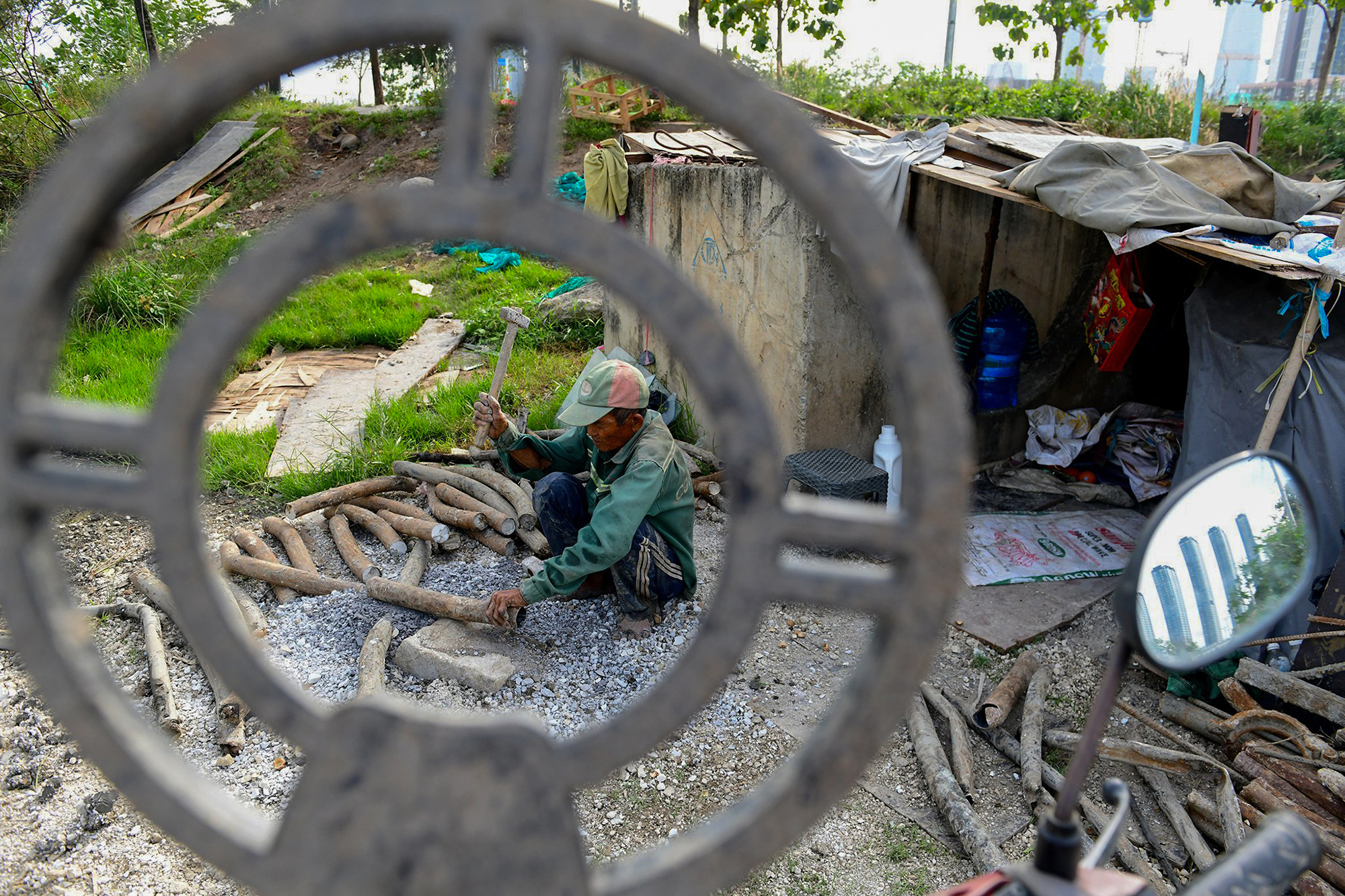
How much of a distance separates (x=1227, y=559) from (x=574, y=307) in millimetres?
7759

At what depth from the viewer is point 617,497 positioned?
3.88 meters

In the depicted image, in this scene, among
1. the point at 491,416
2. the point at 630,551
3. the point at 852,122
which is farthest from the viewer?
the point at 852,122

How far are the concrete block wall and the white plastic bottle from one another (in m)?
0.33

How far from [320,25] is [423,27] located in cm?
11

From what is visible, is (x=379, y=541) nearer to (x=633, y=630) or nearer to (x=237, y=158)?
(x=633, y=630)

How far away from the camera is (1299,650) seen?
386 cm

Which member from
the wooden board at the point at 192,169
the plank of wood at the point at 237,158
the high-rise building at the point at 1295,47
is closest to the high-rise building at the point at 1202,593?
the wooden board at the point at 192,169

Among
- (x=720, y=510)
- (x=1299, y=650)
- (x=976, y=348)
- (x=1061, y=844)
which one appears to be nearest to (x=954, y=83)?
(x=976, y=348)

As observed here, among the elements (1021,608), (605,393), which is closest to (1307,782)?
(1021,608)

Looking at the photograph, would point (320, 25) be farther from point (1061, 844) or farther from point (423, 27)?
point (1061, 844)

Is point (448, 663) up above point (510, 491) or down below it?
below

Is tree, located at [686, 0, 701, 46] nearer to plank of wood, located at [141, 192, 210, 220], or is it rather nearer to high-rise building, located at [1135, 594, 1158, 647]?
plank of wood, located at [141, 192, 210, 220]

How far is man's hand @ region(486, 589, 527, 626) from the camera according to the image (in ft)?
12.6

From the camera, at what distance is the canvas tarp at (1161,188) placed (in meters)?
4.21
